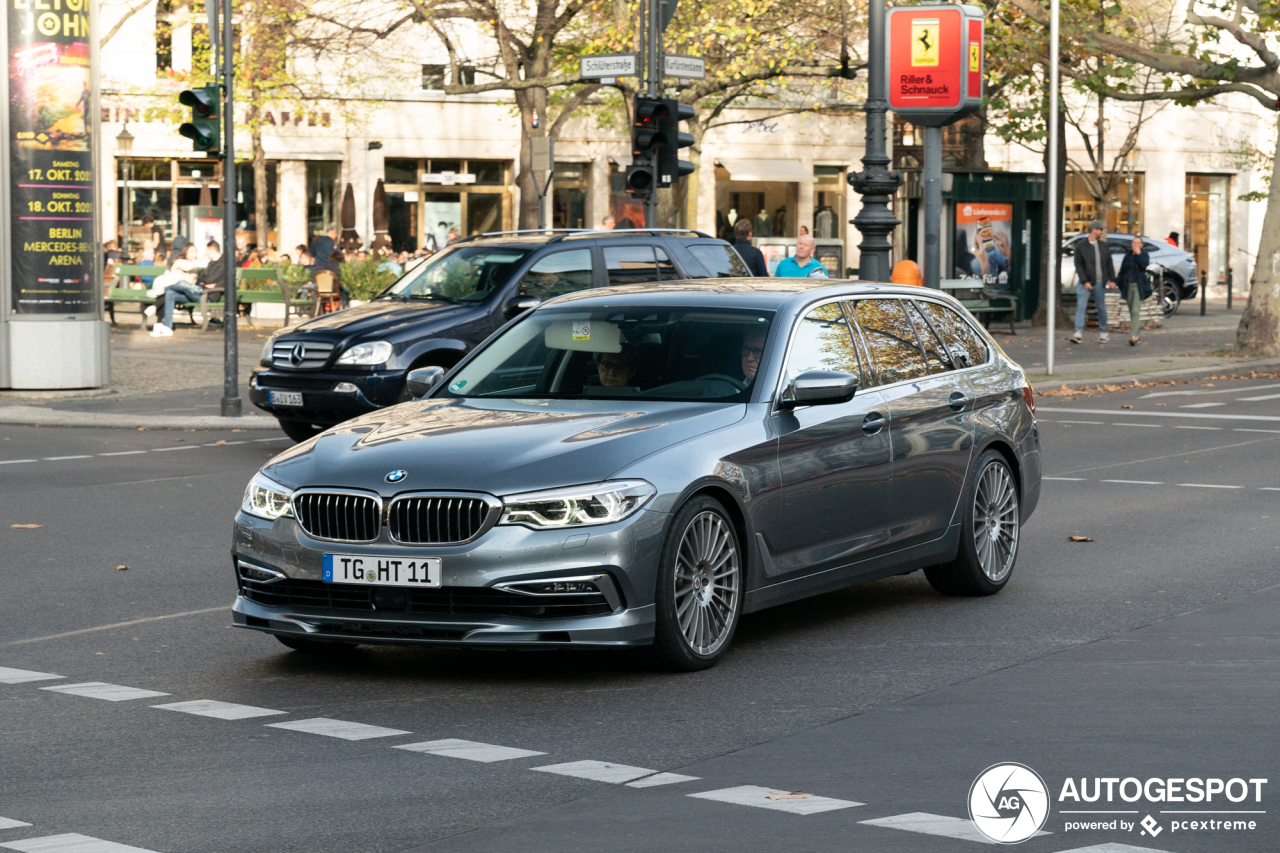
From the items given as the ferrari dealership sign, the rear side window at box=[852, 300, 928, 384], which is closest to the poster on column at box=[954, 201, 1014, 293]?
the ferrari dealership sign

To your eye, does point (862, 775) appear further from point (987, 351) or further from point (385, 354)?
point (385, 354)

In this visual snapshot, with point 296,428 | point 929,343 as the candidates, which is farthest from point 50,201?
point 929,343

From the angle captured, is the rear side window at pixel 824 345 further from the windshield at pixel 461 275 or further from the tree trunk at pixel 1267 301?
the tree trunk at pixel 1267 301

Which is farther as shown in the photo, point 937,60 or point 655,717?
point 937,60

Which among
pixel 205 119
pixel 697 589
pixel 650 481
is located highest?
pixel 205 119

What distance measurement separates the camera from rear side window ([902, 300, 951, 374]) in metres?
9.21

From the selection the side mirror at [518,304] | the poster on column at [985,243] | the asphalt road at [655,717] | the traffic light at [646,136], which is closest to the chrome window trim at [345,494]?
the asphalt road at [655,717]

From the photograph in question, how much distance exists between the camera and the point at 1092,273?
31375 millimetres

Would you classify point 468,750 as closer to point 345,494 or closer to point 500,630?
point 500,630

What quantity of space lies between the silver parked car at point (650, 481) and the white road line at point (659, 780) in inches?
48.7

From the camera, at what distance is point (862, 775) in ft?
19.3

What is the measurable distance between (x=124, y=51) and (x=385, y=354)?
115ft

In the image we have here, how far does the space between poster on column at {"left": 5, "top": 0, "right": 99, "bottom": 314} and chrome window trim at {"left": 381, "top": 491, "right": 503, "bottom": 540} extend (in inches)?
609

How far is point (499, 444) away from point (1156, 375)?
1948 cm
